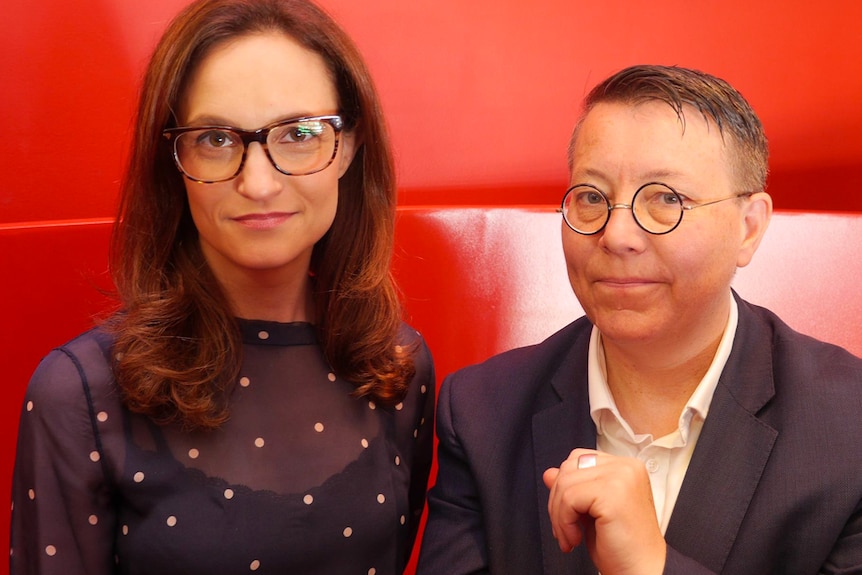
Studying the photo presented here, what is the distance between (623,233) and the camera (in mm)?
1345

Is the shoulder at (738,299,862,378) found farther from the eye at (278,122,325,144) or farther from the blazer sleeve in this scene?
the eye at (278,122,325,144)

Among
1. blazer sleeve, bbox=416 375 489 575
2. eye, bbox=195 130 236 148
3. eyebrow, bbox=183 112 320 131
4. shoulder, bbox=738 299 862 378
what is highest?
eyebrow, bbox=183 112 320 131

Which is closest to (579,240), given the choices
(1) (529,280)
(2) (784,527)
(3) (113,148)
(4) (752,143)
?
(4) (752,143)

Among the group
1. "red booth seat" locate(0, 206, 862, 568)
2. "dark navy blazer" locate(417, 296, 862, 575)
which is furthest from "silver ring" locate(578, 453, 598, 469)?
"red booth seat" locate(0, 206, 862, 568)

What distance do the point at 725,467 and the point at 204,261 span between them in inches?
32.1

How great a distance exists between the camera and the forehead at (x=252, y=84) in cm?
142

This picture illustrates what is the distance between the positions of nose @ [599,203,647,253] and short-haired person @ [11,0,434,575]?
1.37 ft

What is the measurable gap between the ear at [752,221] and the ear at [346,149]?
1.94 feet

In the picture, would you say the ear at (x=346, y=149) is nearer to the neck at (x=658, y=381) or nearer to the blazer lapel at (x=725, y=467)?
the neck at (x=658, y=381)

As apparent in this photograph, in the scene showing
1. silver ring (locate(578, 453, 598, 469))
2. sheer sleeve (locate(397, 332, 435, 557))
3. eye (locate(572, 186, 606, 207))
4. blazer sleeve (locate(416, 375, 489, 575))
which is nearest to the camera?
silver ring (locate(578, 453, 598, 469))

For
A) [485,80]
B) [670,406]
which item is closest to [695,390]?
[670,406]

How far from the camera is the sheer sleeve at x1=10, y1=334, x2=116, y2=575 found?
1412 mm

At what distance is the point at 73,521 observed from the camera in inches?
55.9

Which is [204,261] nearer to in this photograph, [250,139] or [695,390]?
[250,139]
